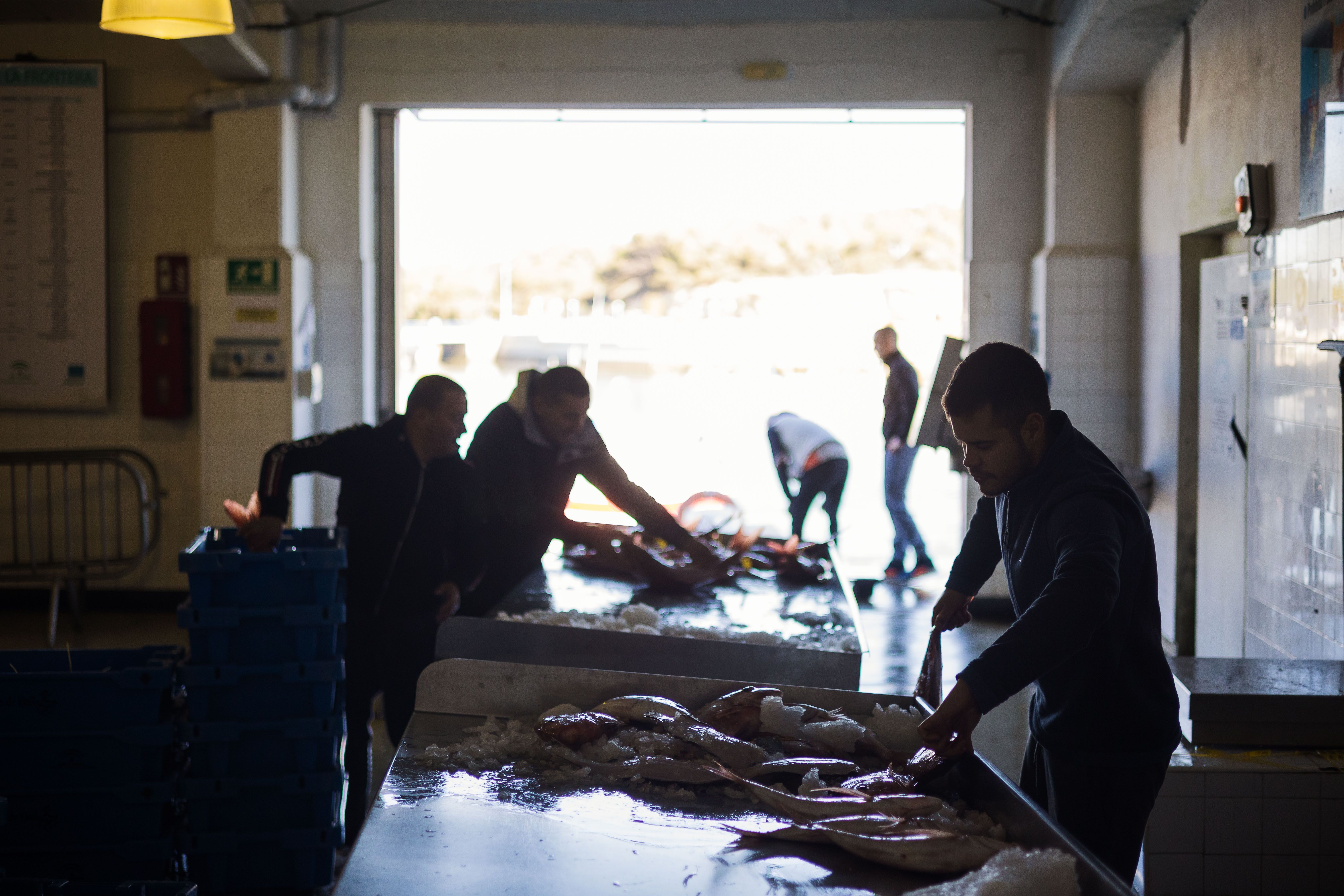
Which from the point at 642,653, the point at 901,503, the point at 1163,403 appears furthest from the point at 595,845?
the point at 901,503

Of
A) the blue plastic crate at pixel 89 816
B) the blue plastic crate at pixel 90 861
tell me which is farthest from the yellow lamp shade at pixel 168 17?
the blue plastic crate at pixel 90 861

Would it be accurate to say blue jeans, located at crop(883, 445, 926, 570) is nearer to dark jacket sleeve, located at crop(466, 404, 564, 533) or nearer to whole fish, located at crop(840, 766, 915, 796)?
dark jacket sleeve, located at crop(466, 404, 564, 533)

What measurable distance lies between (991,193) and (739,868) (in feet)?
20.2

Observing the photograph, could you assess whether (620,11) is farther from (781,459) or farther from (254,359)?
(781,459)

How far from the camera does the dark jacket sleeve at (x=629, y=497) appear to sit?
173 inches

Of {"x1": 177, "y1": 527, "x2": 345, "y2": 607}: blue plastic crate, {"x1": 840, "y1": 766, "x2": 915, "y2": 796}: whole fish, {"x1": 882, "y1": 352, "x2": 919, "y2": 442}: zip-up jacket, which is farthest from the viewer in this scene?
{"x1": 882, "y1": 352, "x2": 919, "y2": 442}: zip-up jacket

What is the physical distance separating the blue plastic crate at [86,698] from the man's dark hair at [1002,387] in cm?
240

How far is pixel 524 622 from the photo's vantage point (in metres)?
3.05

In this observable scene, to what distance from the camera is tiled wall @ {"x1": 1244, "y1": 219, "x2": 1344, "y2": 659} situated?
3850 mm

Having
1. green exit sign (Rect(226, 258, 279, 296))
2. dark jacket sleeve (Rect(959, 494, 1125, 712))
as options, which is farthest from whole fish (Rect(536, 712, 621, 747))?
green exit sign (Rect(226, 258, 279, 296))

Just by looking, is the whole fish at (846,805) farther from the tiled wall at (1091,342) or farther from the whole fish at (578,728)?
the tiled wall at (1091,342)

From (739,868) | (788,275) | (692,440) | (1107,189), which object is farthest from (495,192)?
(739,868)

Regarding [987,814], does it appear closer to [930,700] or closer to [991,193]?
[930,700]

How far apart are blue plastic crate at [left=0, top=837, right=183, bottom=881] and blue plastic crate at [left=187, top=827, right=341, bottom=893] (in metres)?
0.16
